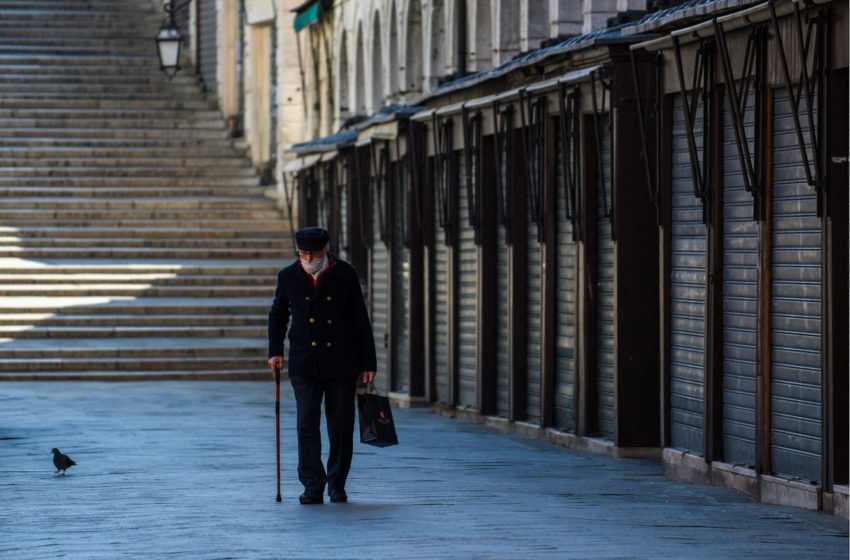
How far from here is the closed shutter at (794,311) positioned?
435 inches

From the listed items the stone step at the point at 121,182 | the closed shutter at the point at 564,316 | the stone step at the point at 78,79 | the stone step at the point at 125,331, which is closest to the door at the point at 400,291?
the stone step at the point at 125,331

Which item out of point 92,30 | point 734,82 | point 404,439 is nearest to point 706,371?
point 734,82

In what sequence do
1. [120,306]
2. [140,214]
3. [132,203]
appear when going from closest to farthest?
[120,306] < [140,214] < [132,203]

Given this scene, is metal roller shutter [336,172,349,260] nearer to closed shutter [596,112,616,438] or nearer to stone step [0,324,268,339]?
stone step [0,324,268,339]

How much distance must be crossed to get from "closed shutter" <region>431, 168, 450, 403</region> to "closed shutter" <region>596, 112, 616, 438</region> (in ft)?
17.3

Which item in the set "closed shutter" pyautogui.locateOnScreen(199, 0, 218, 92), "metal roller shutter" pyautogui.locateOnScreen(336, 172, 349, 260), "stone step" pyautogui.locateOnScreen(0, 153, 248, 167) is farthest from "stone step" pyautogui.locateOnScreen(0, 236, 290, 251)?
"closed shutter" pyautogui.locateOnScreen(199, 0, 218, 92)

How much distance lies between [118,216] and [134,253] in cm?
206

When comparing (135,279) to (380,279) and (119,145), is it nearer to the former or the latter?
(380,279)

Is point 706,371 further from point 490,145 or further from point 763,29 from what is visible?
point 490,145

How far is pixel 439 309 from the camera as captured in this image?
834 inches

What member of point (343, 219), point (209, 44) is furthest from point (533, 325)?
point (209, 44)

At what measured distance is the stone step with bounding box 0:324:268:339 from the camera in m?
26.3

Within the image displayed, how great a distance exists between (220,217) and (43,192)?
9.63ft

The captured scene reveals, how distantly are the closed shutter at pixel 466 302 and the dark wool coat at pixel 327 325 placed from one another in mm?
7808
